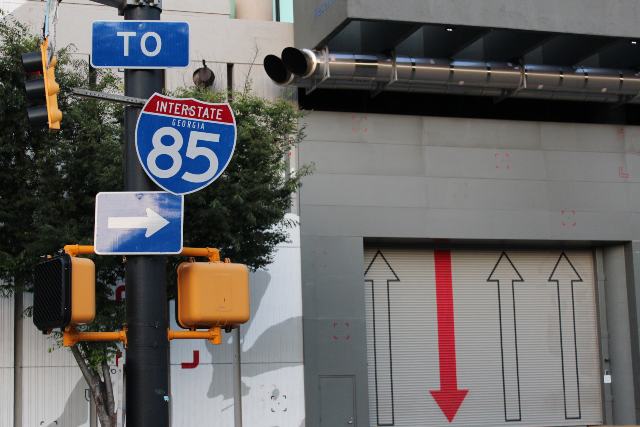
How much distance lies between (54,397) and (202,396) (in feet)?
8.51

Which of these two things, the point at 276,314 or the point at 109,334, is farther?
the point at 276,314

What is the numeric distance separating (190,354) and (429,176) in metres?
5.91

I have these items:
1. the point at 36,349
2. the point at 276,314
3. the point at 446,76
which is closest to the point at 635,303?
the point at 446,76

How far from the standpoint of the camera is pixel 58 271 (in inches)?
251

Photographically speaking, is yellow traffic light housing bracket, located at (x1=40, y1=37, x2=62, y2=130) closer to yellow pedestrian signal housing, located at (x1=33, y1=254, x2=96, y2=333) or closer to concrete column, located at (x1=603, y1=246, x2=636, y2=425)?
yellow pedestrian signal housing, located at (x1=33, y1=254, x2=96, y2=333)

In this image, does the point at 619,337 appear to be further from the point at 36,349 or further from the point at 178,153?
the point at 178,153

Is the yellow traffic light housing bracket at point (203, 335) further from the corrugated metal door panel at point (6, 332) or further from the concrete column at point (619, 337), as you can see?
the concrete column at point (619, 337)

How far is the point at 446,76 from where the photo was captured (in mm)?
19500

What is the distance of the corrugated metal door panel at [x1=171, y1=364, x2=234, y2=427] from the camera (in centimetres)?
1838

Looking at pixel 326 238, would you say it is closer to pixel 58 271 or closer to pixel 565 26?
pixel 565 26

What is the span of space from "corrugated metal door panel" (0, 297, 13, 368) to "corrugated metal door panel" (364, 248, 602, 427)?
679 centimetres

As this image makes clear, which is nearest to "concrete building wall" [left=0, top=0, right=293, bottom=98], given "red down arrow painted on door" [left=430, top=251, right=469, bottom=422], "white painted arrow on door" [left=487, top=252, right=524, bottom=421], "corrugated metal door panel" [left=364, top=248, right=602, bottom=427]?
"corrugated metal door panel" [left=364, top=248, right=602, bottom=427]

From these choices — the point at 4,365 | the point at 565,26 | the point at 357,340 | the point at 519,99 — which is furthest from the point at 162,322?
the point at 519,99

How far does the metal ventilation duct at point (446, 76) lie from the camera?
1880 cm
